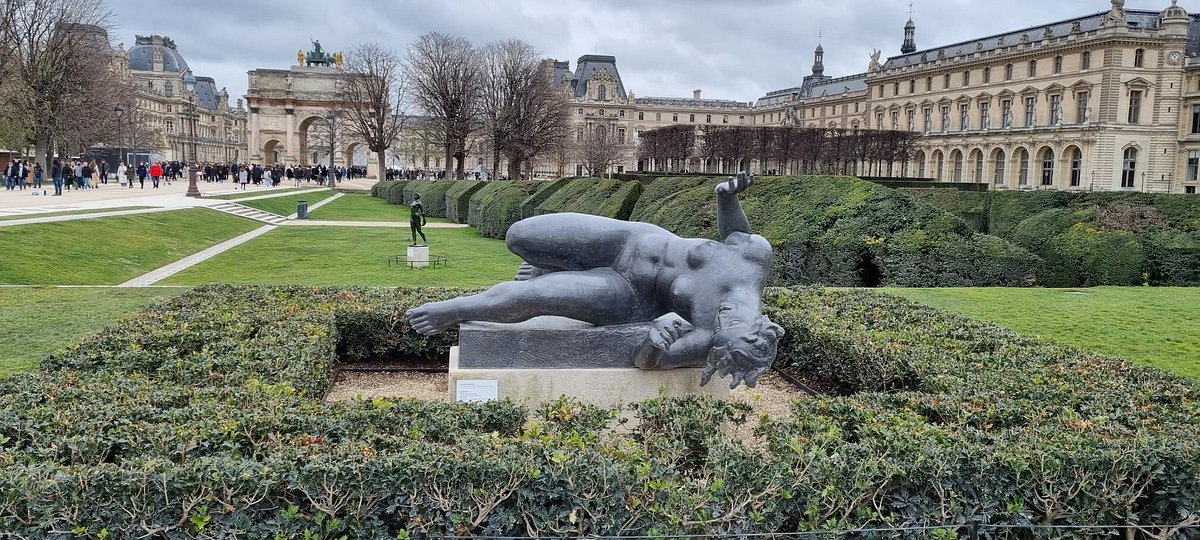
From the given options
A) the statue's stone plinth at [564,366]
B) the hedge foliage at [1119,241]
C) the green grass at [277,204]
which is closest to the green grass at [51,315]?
the statue's stone plinth at [564,366]

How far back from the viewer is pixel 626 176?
3525 centimetres

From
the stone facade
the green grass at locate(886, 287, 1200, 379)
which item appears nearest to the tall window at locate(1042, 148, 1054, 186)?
the green grass at locate(886, 287, 1200, 379)

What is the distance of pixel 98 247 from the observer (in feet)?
54.0

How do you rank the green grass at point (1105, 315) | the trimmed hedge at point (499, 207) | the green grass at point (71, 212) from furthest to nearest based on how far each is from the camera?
the trimmed hedge at point (499, 207), the green grass at point (71, 212), the green grass at point (1105, 315)

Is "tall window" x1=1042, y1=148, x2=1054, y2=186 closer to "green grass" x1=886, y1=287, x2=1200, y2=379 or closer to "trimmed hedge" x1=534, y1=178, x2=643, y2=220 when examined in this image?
"trimmed hedge" x1=534, y1=178, x2=643, y2=220

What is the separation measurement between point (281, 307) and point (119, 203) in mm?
23051

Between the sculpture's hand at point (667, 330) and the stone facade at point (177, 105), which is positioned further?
the stone facade at point (177, 105)

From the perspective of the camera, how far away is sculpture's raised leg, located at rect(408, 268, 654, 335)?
529cm

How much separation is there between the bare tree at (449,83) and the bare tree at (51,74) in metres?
17.2

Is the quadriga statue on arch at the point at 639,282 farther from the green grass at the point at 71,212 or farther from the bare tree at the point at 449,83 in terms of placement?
the bare tree at the point at 449,83

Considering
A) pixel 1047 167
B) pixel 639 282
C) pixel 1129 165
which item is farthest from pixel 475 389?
pixel 1047 167

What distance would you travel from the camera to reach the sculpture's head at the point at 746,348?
14.8 feet

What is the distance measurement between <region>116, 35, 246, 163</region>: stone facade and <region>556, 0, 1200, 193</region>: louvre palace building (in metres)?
48.9

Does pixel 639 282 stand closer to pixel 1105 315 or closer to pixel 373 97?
pixel 1105 315
